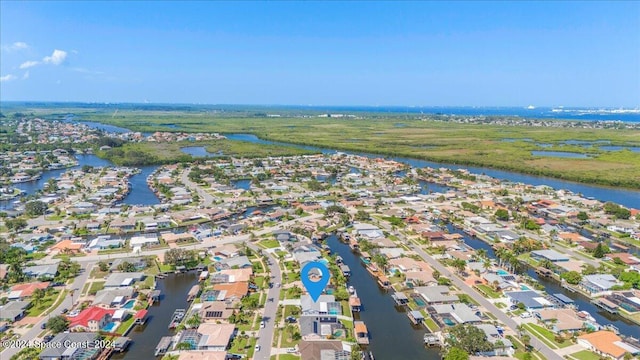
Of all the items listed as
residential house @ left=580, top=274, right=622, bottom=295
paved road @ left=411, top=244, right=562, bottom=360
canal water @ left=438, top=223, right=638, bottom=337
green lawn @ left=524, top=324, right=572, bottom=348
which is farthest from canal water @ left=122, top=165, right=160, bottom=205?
residential house @ left=580, top=274, right=622, bottom=295

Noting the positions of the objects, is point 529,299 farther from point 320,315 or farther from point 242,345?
point 242,345

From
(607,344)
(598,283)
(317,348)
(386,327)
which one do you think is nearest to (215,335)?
(317,348)

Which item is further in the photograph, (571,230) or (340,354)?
(571,230)

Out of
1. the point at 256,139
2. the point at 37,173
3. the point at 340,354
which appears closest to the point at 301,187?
the point at 340,354

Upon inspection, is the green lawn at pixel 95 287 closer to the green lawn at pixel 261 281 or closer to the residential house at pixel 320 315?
the green lawn at pixel 261 281

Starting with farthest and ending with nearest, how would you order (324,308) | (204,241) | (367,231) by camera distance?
1. (367,231)
2. (204,241)
3. (324,308)

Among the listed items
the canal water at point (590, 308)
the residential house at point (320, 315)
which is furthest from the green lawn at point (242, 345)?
the canal water at point (590, 308)

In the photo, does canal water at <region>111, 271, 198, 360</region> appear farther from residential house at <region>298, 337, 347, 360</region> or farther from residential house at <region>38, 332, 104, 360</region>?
residential house at <region>298, 337, 347, 360</region>

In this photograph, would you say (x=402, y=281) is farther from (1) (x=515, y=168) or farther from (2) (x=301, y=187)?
(1) (x=515, y=168)
